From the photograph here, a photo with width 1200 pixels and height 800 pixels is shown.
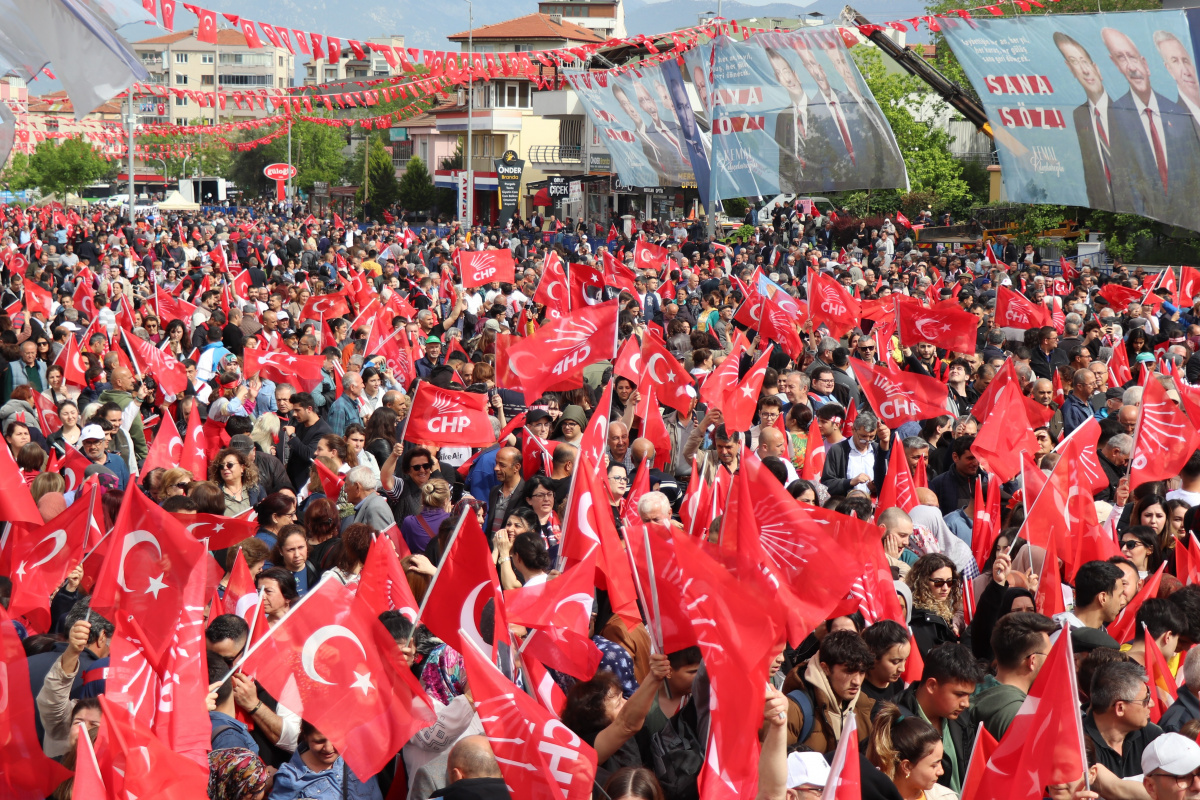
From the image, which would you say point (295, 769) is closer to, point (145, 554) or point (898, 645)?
point (145, 554)

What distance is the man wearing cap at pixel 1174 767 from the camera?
176 inches

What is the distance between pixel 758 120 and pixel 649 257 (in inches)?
187

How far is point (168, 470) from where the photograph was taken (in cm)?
876

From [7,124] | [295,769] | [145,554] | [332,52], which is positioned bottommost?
[295,769]

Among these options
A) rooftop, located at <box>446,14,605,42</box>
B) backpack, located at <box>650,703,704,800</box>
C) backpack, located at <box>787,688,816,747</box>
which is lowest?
backpack, located at <box>650,703,704,800</box>

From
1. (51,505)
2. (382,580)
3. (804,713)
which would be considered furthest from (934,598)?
(51,505)

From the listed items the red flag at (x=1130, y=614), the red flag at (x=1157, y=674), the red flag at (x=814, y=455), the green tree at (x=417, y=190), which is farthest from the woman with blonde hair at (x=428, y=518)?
the green tree at (x=417, y=190)

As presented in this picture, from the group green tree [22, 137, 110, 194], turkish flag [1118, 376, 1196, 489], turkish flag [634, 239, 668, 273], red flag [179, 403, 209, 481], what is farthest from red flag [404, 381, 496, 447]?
green tree [22, 137, 110, 194]

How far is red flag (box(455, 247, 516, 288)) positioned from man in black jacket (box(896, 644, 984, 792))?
14.3 metres

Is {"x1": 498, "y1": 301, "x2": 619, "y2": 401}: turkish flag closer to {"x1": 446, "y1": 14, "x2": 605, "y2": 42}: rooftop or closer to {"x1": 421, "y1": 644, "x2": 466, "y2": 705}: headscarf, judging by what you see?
{"x1": 421, "y1": 644, "x2": 466, "y2": 705}: headscarf

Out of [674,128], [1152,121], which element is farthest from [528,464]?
[674,128]

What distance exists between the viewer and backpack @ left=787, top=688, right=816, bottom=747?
5270 mm

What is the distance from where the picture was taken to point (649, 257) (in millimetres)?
22391

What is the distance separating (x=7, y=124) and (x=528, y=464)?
14.2 feet
